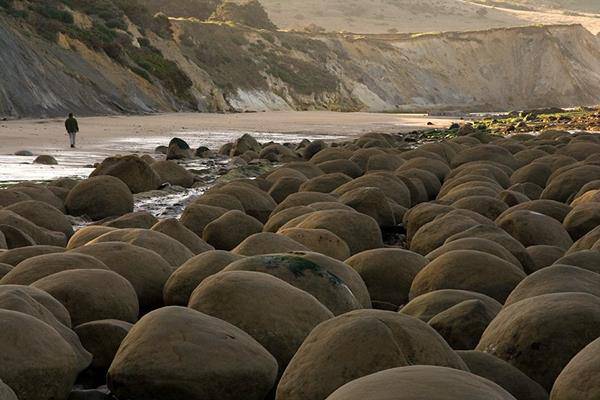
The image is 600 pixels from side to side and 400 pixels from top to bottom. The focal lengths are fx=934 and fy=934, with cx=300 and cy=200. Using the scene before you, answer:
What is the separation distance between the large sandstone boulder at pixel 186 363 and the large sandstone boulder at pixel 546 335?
122cm

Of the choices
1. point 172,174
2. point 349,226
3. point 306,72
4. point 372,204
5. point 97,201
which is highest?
point 349,226

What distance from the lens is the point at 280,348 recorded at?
4.92m

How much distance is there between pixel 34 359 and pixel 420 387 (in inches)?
79.3

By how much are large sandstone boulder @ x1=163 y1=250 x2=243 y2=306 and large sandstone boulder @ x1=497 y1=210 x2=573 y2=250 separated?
3.32 meters

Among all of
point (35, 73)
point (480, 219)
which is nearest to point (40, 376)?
point (480, 219)

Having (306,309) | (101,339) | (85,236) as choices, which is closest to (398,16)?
(85,236)

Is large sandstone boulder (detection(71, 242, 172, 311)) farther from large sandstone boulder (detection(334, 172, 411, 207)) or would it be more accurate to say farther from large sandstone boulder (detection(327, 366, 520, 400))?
large sandstone boulder (detection(334, 172, 411, 207))

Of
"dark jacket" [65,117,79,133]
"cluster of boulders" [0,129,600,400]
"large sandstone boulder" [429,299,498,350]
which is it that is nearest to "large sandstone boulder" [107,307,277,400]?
"cluster of boulders" [0,129,600,400]

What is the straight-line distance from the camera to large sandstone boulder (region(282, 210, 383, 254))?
8.27 m

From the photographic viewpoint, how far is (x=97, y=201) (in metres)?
11.9

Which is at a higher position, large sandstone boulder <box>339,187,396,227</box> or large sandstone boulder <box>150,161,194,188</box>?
large sandstone boulder <box>339,187,396,227</box>

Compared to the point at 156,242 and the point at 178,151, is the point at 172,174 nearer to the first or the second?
the point at 178,151

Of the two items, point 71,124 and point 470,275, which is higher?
point 470,275

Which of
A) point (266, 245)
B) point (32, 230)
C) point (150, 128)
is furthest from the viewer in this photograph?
point (150, 128)
